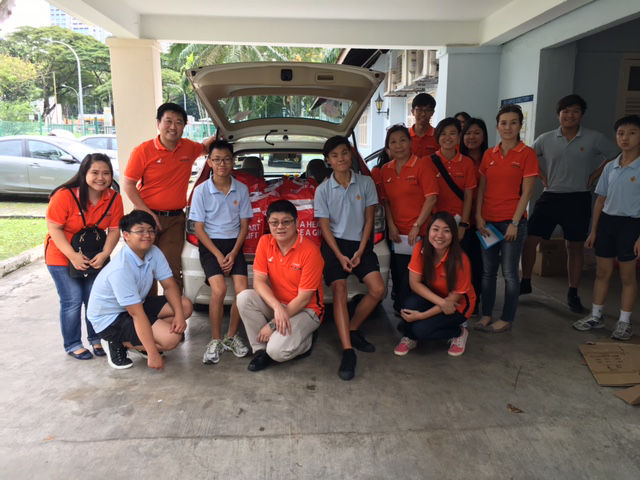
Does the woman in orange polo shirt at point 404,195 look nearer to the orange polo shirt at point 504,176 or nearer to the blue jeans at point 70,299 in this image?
the orange polo shirt at point 504,176

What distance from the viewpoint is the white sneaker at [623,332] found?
3.80 meters

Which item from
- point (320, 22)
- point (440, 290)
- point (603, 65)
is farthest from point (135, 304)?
point (603, 65)

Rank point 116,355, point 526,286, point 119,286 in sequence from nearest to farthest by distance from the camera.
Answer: point 119,286, point 116,355, point 526,286

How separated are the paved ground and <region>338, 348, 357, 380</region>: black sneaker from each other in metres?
0.05

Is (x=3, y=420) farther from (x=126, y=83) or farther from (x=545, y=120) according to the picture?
(x=545, y=120)

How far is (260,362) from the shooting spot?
331cm

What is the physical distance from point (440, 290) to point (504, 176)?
1041mm

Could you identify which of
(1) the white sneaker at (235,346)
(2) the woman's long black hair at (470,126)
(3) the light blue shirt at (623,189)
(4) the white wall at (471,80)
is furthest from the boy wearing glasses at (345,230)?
(4) the white wall at (471,80)

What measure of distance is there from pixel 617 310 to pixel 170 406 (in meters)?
3.95

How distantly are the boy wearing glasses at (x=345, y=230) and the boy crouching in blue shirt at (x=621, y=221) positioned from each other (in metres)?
1.81

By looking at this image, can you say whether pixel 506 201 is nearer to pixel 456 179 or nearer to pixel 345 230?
pixel 456 179

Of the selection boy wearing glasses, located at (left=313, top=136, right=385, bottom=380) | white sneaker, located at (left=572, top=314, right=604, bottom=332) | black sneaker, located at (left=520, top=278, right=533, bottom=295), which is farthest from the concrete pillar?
white sneaker, located at (left=572, top=314, right=604, bottom=332)

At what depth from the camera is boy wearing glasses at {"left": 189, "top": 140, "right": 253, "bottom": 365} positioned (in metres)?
3.46

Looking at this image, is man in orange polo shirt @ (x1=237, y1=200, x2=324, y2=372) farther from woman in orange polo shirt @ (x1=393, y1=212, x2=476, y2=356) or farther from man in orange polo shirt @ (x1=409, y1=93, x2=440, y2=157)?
man in orange polo shirt @ (x1=409, y1=93, x2=440, y2=157)
